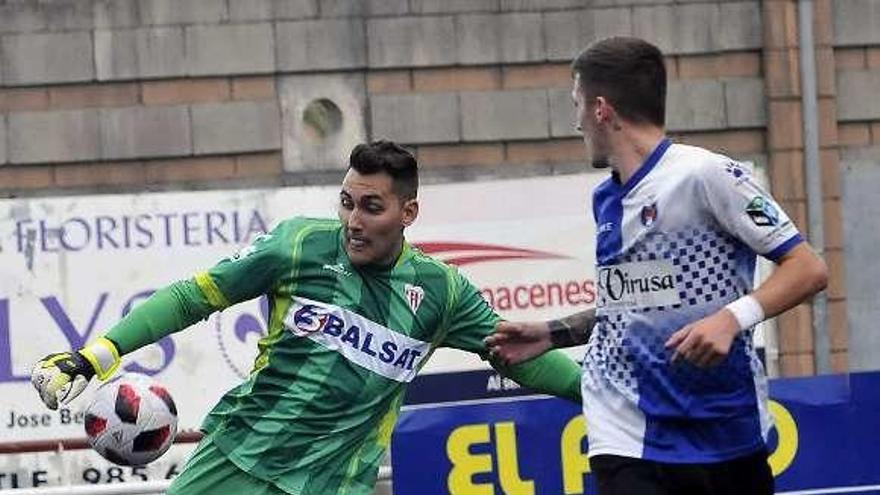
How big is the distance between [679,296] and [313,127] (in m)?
8.13

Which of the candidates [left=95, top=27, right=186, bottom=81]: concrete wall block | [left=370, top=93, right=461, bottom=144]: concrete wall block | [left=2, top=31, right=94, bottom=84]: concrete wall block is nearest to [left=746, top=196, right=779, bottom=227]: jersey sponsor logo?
[left=370, top=93, right=461, bottom=144]: concrete wall block

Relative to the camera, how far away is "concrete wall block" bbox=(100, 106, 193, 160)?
13164 mm

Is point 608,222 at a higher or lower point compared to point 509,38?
lower

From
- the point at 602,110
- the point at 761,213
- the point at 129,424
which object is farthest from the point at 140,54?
the point at 761,213

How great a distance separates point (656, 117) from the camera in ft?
18.0

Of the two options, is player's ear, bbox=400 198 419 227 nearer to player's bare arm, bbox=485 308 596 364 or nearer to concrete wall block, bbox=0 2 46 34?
player's bare arm, bbox=485 308 596 364

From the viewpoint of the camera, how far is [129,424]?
6754mm

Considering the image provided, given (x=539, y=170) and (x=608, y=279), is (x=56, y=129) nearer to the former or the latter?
(x=539, y=170)

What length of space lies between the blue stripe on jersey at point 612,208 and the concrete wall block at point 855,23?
8.65 meters

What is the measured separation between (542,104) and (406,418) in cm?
543

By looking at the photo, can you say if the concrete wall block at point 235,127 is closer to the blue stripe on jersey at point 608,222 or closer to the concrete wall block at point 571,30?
the concrete wall block at point 571,30

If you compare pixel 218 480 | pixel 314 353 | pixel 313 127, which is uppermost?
pixel 313 127

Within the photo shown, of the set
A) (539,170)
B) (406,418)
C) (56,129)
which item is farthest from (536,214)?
(406,418)

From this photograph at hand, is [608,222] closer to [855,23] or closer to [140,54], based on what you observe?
[140,54]
